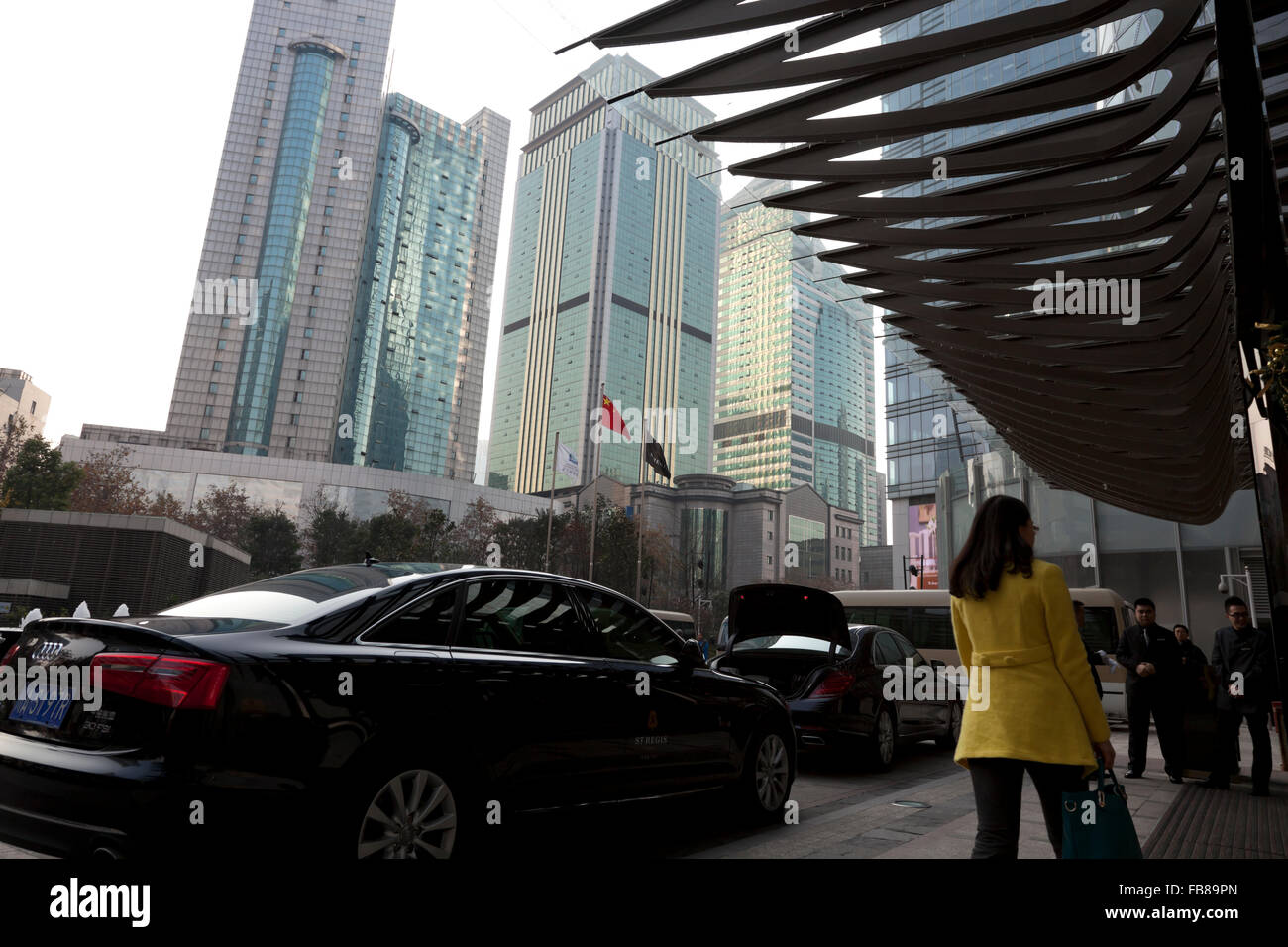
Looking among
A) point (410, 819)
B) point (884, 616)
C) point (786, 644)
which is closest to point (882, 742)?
point (786, 644)

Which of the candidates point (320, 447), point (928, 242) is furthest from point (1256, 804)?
point (320, 447)

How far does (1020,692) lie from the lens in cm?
304

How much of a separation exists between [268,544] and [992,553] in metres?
61.5

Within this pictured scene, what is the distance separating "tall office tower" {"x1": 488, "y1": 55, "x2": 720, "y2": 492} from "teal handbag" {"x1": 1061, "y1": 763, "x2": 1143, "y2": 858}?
117584mm

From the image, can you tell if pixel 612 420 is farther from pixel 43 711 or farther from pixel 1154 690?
pixel 43 711

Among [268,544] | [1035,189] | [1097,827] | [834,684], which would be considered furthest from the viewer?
[268,544]

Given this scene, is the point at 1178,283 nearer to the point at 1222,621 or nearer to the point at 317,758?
the point at 317,758

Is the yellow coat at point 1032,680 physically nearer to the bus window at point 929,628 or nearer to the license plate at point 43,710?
the license plate at point 43,710

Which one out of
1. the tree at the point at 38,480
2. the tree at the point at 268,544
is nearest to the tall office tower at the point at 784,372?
the tree at the point at 268,544

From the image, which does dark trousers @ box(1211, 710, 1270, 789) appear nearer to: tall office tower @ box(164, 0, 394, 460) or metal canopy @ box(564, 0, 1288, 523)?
metal canopy @ box(564, 0, 1288, 523)

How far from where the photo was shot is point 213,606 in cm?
375

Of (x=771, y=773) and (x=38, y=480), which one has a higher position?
(x=38, y=480)

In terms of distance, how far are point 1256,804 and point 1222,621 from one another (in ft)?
60.3

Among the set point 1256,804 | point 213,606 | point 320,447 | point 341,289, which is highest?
point 341,289
